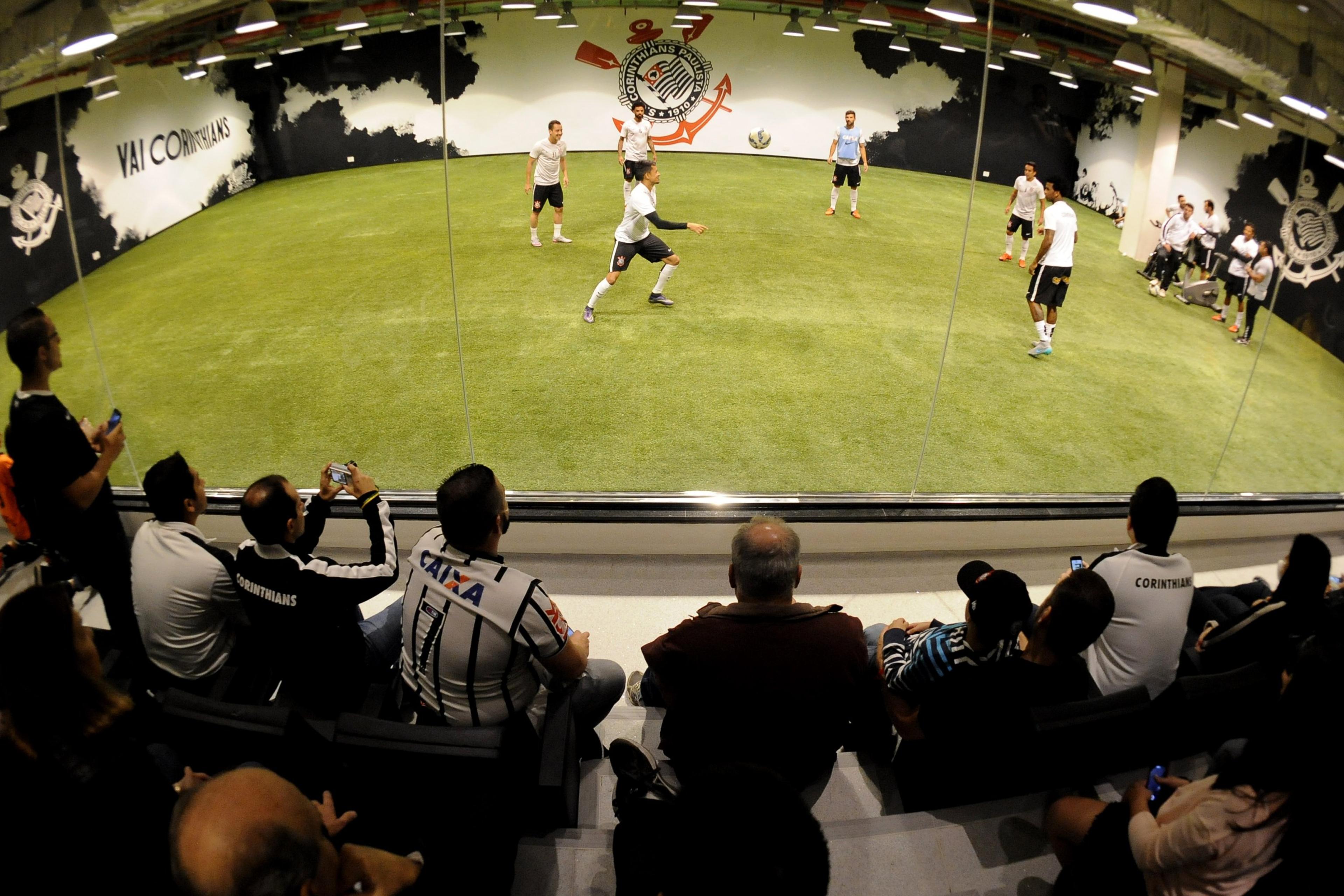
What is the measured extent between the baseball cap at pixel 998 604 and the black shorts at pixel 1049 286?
333 centimetres

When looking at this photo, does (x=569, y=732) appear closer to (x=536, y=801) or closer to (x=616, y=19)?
(x=536, y=801)

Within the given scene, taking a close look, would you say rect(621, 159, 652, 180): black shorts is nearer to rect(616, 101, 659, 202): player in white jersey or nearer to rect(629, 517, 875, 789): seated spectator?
rect(616, 101, 659, 202): player in white jersey

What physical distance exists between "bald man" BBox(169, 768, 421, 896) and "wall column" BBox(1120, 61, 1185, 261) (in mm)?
4839

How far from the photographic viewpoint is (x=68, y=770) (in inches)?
58.3

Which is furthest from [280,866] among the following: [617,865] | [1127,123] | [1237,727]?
[1127,123]

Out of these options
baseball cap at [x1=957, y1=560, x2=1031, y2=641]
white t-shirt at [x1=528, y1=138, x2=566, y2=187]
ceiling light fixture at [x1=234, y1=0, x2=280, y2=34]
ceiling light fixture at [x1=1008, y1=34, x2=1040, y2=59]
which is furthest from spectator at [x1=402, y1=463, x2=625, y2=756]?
ceiling light fixture at [x1=1008, y1=34, x2=1040, y2=59]

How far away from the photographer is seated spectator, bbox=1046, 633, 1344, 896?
139cm

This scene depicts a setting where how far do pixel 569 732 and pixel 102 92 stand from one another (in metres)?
3.87

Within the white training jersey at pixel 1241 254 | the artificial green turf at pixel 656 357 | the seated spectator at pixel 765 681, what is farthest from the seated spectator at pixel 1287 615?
the white training jersey at pixel 1241 254

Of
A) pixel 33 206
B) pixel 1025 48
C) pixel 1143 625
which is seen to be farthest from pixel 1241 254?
pixel 33 206

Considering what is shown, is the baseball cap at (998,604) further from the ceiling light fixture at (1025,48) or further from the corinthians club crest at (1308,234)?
the corinthians club crest at (1308,234)

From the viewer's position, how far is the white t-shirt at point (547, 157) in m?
3.96

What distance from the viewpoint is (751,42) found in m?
4.00

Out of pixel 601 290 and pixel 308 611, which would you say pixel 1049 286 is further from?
pixel 308 611
